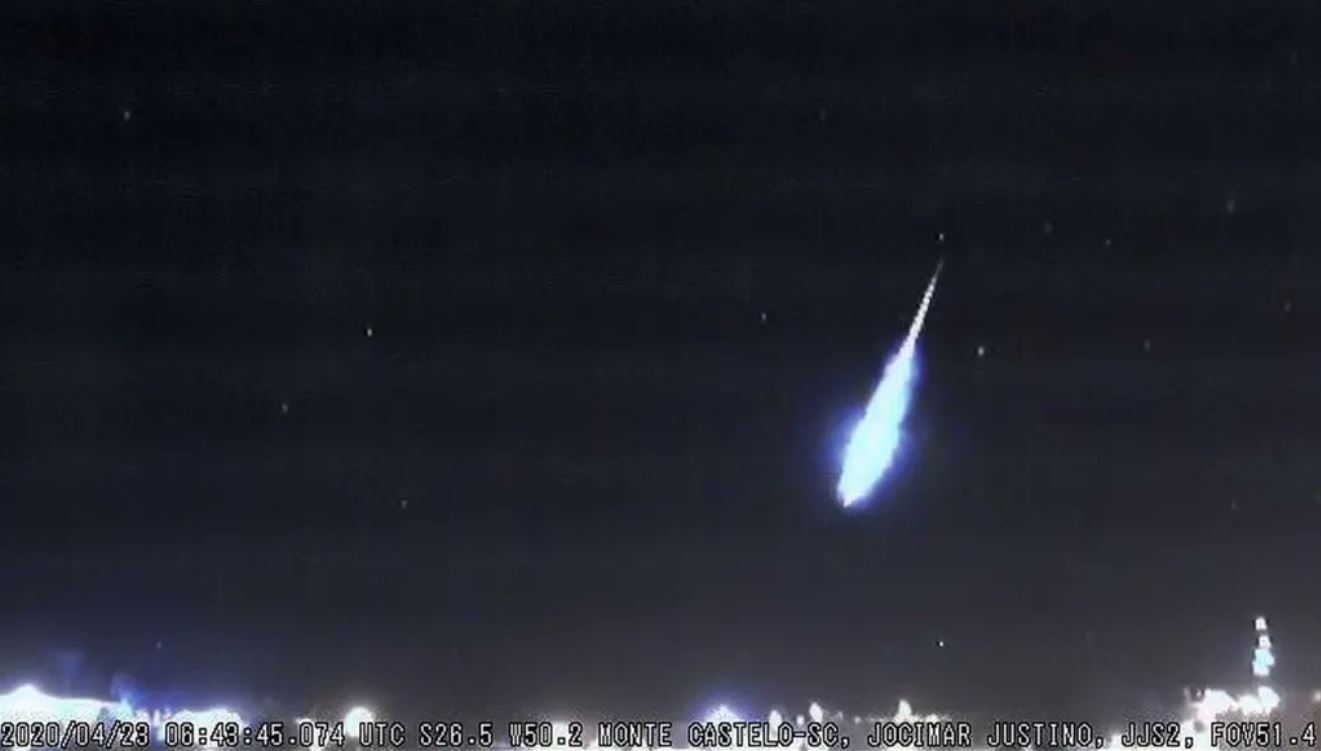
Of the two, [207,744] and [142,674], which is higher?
[142,674]

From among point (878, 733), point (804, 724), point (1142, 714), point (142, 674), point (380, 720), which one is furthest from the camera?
point (142, 674)

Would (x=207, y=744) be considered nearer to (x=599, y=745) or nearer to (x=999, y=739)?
(x=599, y=745)

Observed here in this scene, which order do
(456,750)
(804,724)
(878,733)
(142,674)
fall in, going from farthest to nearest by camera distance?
(142,674)
(804,724)
(878,733)
(456,750)

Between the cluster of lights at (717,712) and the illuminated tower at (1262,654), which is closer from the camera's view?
the cluster of lights at (717,712)

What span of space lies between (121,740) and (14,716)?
462 mm

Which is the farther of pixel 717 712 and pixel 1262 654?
pixel 1262 654

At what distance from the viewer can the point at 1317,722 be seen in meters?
6.92

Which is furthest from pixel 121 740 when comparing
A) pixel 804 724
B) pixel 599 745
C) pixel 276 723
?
pixel 804 724

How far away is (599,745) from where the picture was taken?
17.8 feet

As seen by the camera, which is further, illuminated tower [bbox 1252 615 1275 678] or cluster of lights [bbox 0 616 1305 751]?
illuminated tower [bbox 1252 615 1275 678]

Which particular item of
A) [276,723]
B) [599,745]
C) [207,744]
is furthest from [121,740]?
[599,745]

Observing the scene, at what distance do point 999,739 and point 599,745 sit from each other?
4.14ft

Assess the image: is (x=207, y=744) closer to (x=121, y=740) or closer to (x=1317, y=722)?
(x=121, y=740)

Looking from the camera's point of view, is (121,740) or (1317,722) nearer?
(121,740)
